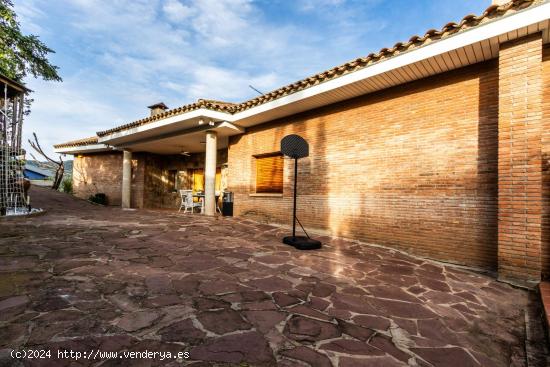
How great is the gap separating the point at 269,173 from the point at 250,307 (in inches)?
263

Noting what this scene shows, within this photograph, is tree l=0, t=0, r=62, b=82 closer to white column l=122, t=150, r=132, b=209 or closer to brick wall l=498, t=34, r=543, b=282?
white column l=122, t=150, r=132, b=209

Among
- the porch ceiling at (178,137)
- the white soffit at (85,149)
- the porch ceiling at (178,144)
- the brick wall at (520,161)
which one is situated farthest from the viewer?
the white soffit at (85,149)

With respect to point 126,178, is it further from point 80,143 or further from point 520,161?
point 520,161

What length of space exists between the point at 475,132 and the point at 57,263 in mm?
7302

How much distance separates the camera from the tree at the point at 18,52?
10086 mm

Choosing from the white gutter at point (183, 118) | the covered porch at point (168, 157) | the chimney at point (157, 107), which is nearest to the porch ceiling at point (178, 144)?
the covered porch at point (168, 157)

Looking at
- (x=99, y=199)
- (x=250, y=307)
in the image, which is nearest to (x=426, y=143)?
(x=250, y=307)

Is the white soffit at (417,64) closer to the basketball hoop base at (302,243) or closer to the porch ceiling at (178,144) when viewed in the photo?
the porch ceiling at (178,144)

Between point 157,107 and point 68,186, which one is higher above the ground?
point 157,107

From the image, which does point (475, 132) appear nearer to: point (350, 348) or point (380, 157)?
point (380, 157)

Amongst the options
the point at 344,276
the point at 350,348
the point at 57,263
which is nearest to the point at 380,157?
the point at 344,276

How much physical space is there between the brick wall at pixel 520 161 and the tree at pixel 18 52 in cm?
1536

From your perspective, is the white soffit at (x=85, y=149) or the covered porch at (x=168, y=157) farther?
the white soffit at (x=85, y=149)

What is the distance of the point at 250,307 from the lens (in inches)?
109
